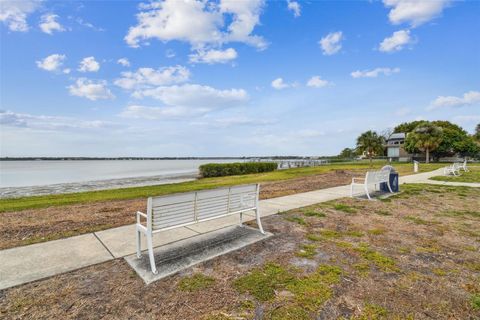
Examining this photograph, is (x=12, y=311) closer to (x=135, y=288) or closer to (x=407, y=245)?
(x=135, y=288)

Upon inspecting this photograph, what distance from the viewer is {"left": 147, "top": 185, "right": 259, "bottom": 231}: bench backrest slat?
3615 mm

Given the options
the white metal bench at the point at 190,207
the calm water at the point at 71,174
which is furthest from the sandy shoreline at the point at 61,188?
the white metal bench at the point at 190,207

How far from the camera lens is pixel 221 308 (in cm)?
265

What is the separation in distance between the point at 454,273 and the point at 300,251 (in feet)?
6.43

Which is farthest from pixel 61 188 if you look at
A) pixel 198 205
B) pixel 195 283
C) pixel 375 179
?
pixel 375 179

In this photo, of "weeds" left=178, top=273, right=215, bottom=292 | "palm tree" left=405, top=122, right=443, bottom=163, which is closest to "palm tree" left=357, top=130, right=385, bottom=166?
"palm tree" left=405, top=122, right=443, bottom=163

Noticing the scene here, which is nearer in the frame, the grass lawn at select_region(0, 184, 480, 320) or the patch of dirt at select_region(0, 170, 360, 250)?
the grass lawn at select_region(0, 184, 480, 320)

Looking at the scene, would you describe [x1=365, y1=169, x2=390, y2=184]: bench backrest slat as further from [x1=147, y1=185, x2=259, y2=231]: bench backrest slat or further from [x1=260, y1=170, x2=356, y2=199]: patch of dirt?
[x1=147, y1=185, x2=259, y2=231]: bench backrest slat

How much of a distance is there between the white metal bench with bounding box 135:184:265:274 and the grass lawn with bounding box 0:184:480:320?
610 mm

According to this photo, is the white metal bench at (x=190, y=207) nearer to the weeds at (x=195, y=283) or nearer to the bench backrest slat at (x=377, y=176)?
the weeds at (x=195, y=283)

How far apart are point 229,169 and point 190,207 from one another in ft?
86.1

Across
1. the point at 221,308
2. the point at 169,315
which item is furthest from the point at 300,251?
the point at 169,315

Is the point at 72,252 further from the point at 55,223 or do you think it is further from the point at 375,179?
the point at 375,179

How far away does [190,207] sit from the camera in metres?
4.07
